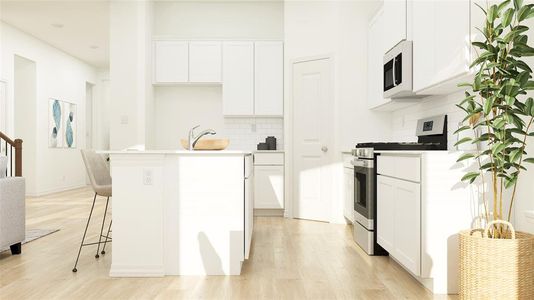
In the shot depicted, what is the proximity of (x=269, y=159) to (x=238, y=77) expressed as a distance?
4.26ft

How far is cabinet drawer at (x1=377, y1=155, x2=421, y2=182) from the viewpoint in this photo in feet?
9.47

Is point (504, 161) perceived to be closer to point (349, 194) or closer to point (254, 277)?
point (254, 277)

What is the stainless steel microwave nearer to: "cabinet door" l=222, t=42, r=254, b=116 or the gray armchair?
"cabinet door" l=222, t=42, r=254, b=116

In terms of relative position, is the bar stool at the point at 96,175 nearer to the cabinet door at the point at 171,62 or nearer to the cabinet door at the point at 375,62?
the cabinet door at the point at 375,62

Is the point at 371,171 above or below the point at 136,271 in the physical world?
above

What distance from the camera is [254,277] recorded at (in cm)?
315

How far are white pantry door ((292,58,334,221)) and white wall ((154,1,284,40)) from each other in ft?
3.70

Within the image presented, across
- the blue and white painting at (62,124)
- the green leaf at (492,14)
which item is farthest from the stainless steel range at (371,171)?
the blue and white painting at (62,124)

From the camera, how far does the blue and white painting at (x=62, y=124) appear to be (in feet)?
29.5

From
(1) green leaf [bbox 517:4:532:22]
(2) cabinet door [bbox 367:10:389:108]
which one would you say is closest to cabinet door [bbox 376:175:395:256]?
(2) cabinet door [bbox 367:10:389:108]

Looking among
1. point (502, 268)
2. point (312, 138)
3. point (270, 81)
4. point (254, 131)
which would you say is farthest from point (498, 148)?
point (254, 131)

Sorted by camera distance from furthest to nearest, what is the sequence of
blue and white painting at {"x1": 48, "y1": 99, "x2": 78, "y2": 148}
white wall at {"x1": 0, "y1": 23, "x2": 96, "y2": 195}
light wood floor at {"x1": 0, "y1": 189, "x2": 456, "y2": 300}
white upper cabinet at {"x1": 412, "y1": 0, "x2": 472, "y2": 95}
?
blue and white painting at {"x1": 48, "y1": 99, "x2": 78, "y2": 148} → white wall at {"x1": 0, "y1": 23, "x2": 96, "y2": 195} → white upper cabinet at {"x1": 412, "y1": 0, "x2": 472, "y2": 95} → light wood floor at {"x1": 0, "y1": 189, "x2": 456, "y2": 300}

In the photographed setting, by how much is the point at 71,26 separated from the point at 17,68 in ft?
5.10

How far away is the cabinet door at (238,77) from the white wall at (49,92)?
3850mm
